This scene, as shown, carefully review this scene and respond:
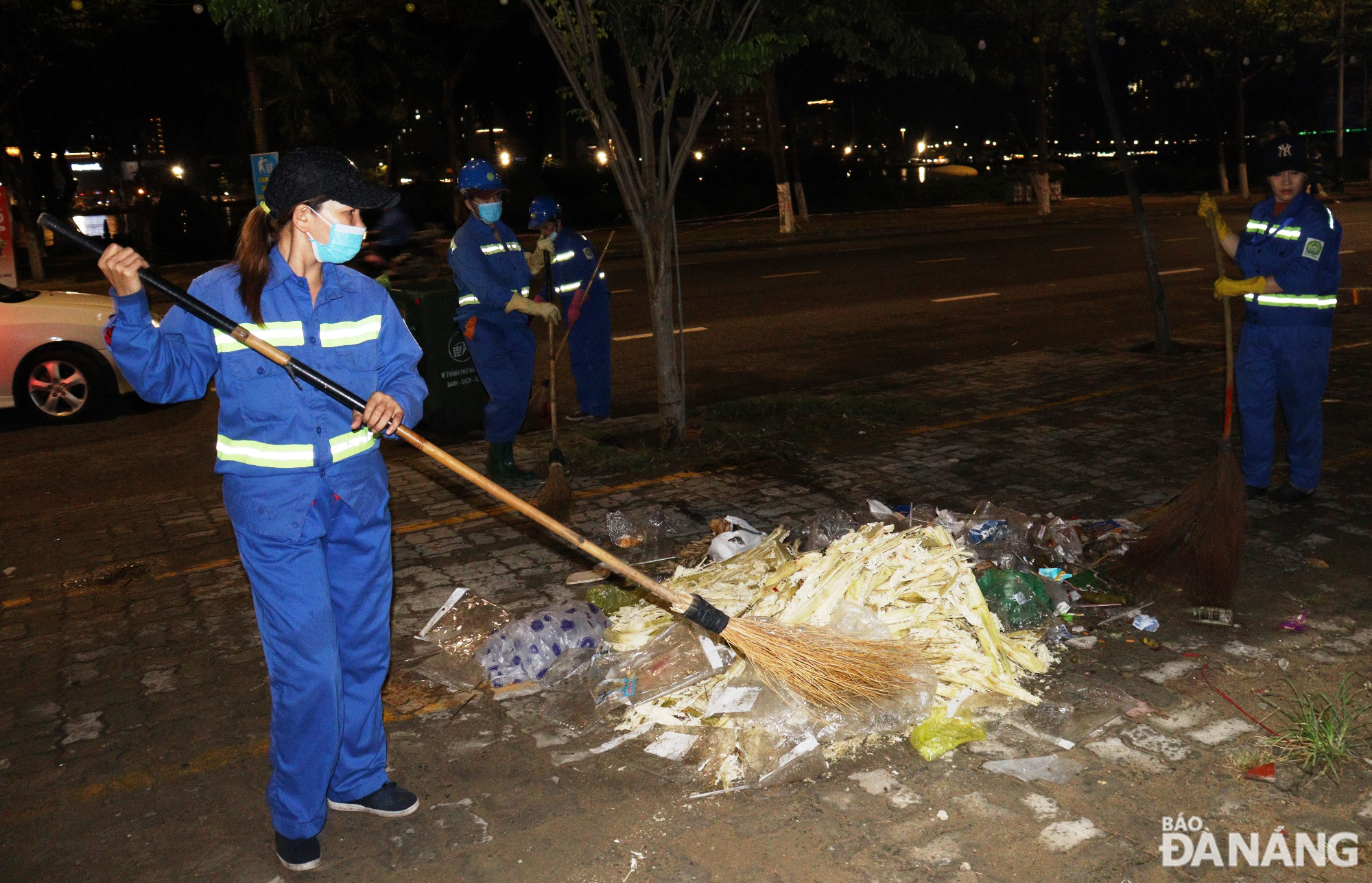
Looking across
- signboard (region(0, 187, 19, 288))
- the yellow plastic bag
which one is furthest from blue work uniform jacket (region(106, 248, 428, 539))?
signboard (region(0, 187, 19, 288))

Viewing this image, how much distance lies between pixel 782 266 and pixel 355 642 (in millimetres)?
17963

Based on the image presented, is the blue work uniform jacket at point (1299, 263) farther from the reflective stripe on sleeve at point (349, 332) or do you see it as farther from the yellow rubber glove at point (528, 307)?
the reflective stripe on sleeve at point (349, 332)

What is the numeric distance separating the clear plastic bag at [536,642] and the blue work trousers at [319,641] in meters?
1.00

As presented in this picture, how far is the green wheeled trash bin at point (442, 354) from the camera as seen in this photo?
8633 millimetres

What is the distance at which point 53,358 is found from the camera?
9781mm

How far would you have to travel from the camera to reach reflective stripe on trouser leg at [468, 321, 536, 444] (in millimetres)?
7137

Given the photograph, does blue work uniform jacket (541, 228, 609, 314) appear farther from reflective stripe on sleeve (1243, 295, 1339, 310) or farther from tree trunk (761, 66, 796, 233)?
tree trunk (761, 66, 796, 233)

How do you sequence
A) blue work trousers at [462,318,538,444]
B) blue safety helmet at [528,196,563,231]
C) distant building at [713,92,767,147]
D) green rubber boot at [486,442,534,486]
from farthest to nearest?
distant building at [713,92,767,147]
blue safety helmet at [528,196,563,231]
green rubber boot at [486,442,534,486]
blue work trousers at [462,318,538,444]

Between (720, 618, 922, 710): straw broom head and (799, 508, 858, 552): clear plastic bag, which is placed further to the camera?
(799, 508, 858, 552): clear plastic bag

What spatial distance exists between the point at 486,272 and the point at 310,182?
3747 millimetres

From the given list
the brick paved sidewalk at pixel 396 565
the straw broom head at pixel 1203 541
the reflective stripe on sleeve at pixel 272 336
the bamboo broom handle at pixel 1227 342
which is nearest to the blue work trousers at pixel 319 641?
the brick paved sidewalk at pixel 396 565

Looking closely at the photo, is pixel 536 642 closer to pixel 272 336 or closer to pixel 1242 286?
pixel 272 336

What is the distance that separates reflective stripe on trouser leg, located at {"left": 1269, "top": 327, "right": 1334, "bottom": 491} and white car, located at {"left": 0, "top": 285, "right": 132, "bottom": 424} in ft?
29.0

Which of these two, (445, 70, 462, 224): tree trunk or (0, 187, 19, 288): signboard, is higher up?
(445, 70, 462, 224): tree trunk
